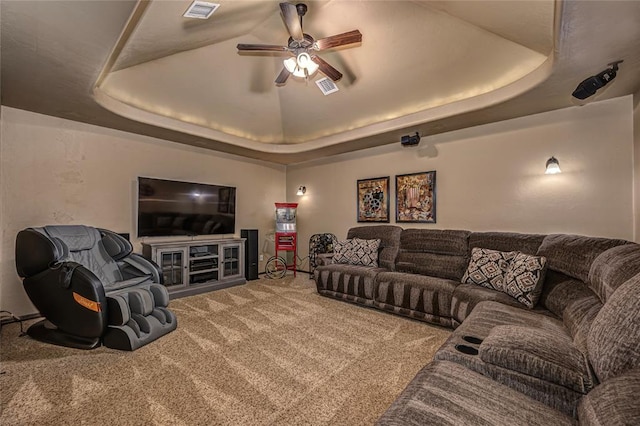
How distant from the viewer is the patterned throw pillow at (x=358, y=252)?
165 inches

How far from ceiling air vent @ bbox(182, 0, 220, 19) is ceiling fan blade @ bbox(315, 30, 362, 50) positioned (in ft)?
3.04

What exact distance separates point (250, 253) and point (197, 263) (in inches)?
41.7

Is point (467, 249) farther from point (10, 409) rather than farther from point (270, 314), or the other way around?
point (10, 409)

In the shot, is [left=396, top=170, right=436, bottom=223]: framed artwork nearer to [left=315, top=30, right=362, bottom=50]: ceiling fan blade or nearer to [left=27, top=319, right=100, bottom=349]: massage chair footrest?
[left=315, top=30, right=362, bottom=50]: ceiling fan blade

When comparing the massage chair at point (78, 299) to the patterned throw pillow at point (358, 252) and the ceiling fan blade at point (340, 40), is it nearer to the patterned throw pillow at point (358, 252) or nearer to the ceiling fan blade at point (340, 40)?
the patterned throw pillow at point (358, 252)

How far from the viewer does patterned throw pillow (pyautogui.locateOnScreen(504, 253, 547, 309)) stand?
249cm

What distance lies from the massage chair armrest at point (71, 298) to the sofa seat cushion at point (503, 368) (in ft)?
9.10

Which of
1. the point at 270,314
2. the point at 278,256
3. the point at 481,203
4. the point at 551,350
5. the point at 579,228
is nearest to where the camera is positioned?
the point at 551,350

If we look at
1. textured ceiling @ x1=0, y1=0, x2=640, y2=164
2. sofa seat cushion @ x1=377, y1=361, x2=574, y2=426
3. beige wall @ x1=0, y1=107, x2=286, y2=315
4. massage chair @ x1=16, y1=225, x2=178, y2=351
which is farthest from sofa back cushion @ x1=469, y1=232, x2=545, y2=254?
beige wall @ x1=0, y1=107, x2=286, y2=315

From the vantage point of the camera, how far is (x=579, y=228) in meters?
3.21

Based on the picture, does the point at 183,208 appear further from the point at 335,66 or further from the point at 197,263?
the point at 335,66

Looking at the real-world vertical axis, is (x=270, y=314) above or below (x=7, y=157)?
below

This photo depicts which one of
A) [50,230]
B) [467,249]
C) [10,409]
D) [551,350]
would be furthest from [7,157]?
[467,249]

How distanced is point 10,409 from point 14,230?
8.20 feet
